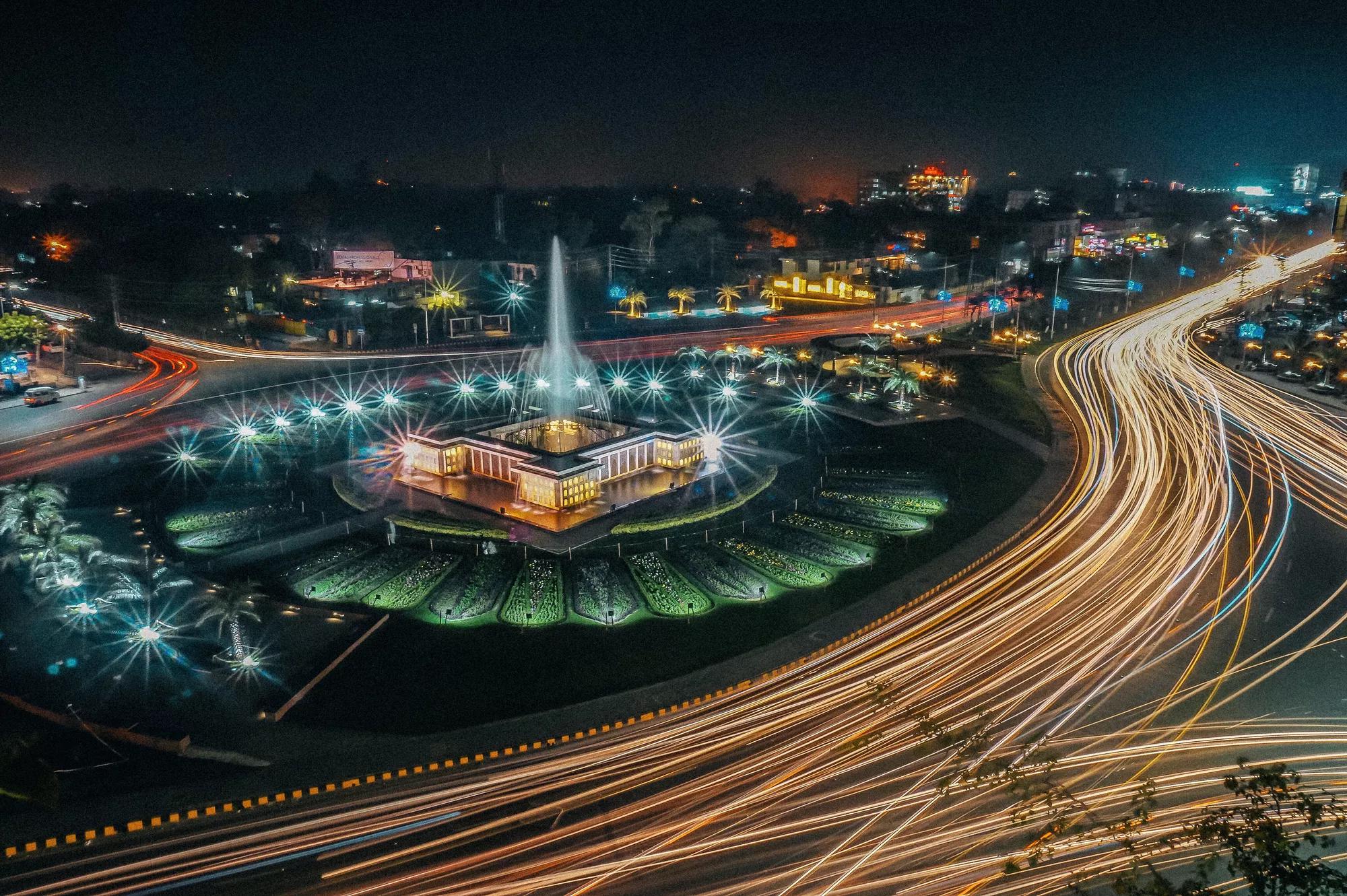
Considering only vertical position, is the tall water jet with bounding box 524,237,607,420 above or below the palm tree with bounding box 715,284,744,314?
below

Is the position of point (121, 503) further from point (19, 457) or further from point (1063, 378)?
point (1063, 378)

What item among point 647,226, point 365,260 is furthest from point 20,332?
point 647,226

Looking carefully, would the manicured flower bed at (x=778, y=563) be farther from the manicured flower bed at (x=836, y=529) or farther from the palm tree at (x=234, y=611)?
the palm tree at (x=234, y=611)

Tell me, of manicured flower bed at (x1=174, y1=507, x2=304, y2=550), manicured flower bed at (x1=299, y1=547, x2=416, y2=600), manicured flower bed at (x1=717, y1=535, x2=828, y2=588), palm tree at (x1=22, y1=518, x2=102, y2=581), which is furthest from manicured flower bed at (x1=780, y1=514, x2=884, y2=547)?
palm tree at (x1=22, y1=518, x2=102, y2=581)

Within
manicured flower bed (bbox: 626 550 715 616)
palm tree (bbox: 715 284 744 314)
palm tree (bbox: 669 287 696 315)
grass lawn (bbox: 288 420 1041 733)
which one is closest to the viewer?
grass lawn (bbox: 288 420 1041 733)

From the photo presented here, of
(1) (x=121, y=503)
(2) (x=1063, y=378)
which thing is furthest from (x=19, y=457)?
(2) (x=1063, y=378)

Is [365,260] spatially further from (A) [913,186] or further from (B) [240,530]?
(A) [913,186]

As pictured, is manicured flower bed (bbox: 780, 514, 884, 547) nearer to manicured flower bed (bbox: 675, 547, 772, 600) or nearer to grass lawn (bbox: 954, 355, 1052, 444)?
manicured flower bed (bbox: 675, 547, 772, 600)
